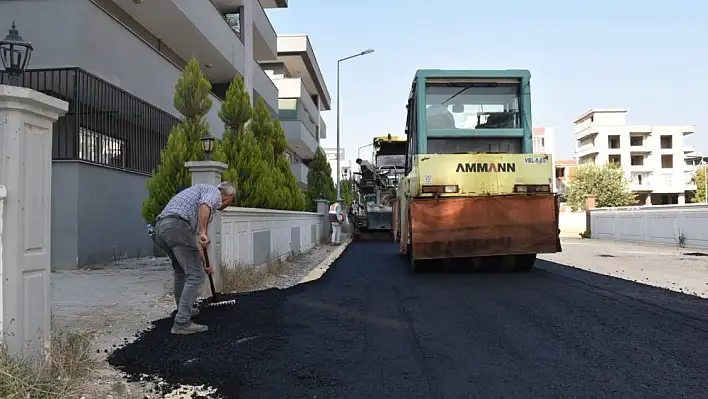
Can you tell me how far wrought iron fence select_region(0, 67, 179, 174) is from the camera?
448 inches

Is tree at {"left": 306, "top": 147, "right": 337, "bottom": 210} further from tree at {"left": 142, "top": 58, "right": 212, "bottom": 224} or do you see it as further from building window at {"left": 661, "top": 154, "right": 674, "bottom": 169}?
building window at {"left": 661, "top": 154, "right": 674, "bottom": 169}

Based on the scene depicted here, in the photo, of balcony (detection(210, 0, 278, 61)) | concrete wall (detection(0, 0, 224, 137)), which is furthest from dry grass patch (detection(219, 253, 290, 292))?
balcony (detection(210, 0, 278, 61))

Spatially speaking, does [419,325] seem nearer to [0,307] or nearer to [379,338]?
[379,338]

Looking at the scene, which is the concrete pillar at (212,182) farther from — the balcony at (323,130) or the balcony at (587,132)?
the balcony at (587,132)

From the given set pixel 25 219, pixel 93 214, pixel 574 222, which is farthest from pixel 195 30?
pixel 574 222

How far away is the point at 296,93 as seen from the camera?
115 feet

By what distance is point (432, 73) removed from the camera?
1160cm

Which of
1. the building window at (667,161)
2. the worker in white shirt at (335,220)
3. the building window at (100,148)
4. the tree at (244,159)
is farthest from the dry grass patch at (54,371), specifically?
the building window at (667,161)

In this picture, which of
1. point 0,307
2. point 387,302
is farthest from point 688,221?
point 0,307

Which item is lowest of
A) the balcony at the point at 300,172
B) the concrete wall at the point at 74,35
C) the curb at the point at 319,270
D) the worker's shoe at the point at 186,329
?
the curb at the point at 319,270

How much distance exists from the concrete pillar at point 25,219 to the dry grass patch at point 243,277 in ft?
15.0

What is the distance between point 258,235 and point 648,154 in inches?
2740

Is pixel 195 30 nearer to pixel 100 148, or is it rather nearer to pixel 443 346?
pixel 100 148

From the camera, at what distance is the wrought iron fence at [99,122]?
37.3 feet
